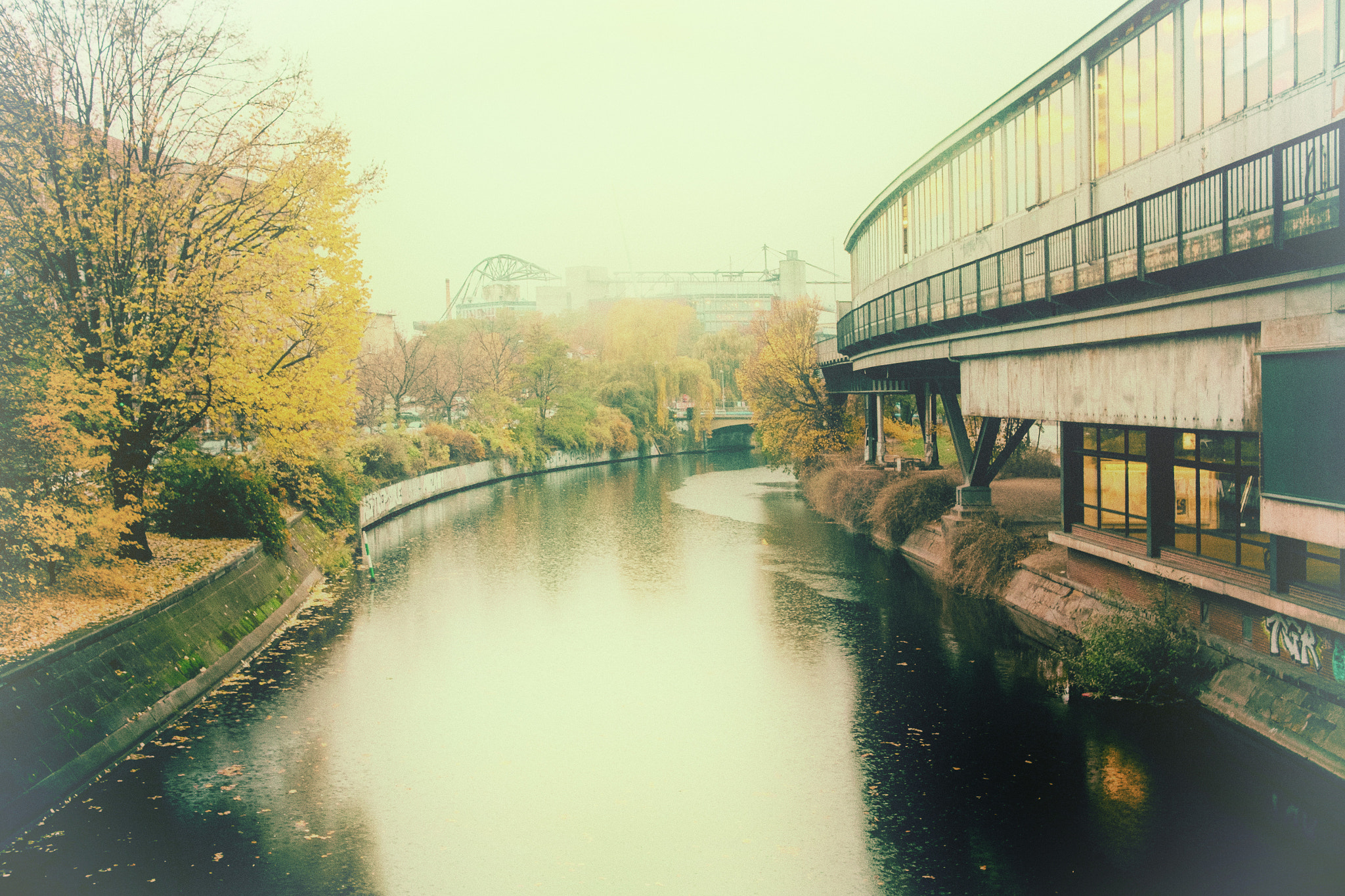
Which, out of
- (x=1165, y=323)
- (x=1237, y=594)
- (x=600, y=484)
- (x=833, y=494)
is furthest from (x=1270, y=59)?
(x=600, y=484)

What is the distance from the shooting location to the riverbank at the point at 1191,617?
11445 millimetres

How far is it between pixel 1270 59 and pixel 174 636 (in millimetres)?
20892

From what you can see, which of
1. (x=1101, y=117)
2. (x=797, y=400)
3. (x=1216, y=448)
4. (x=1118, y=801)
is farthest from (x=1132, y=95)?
(x=797, y=400)

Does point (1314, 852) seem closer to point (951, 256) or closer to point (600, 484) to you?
point (951, 256)

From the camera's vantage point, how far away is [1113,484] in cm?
1825

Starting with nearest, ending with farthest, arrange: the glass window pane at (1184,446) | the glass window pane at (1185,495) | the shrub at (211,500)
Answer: the glass window pane at (1185,495), the glass window pane at (1184,446), the shrub at (211,500)

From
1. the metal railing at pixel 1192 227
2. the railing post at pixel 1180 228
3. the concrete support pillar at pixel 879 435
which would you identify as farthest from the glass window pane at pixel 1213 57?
the concrete support pillar at pixel 879 435

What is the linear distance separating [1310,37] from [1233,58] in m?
2.22

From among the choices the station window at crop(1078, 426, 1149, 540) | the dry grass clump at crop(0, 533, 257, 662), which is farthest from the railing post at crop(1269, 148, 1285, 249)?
the dry grass clump at crop(0, 533, 257, 662)

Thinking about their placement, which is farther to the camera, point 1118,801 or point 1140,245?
point 1140,245

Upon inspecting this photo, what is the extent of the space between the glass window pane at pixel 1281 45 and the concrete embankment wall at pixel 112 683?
20.3 metres

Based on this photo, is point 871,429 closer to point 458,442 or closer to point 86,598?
point 458,442

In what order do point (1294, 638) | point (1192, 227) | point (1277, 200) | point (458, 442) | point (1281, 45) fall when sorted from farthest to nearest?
point (458, 442)
point (1281, 45)
point (1192, 227)
point (1294, 638)
point (1277, 200)

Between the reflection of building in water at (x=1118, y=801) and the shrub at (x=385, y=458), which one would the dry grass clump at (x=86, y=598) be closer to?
the reflection of building in water at (x=1118, y=801)
